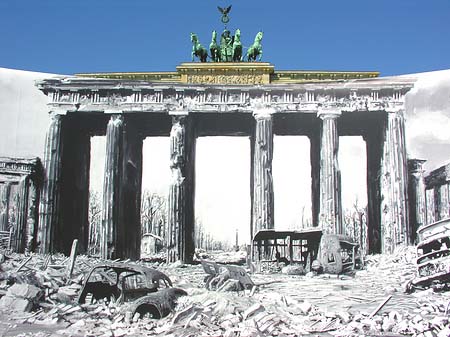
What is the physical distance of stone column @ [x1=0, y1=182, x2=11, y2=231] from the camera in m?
9.97

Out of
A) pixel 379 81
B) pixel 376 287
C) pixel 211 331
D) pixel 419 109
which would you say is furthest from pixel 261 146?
pixel 211 331

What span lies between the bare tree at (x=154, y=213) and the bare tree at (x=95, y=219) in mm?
917

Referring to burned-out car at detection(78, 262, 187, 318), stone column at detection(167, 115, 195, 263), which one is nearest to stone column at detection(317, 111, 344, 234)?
stone column at detection(167, 115, 195, 263)

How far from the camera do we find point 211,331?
8016mm

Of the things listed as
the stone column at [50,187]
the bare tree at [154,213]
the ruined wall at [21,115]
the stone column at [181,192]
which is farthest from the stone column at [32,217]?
the stone column at [181,192]

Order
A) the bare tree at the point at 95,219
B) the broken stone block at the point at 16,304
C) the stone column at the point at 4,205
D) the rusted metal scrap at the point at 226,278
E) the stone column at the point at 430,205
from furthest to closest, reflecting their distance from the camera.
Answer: the bare tree at the point at 95,219 → the stone column at the point at 4,205 → the stone column at the point at 430,205 → the rusted metal scrap at the point at 226,278 → the broken stone block at the point at 16,304

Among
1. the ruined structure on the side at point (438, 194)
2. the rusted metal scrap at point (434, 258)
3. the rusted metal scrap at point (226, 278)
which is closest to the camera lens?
the rusted metal scrap at point (434, 258)

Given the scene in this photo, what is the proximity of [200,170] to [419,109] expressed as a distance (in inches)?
173

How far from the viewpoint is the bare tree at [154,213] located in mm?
12164

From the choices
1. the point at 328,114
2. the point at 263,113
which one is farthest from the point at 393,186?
the point at 263,113

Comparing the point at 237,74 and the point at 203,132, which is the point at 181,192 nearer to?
the point at 203,132

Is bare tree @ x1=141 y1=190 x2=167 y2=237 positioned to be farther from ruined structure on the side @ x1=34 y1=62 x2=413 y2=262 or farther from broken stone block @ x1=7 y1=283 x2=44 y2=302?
broken stone block @ x1=7 y1=283 x2=44 y2=302

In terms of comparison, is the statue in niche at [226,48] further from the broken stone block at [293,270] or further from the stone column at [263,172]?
the broken stone block at [293,270]

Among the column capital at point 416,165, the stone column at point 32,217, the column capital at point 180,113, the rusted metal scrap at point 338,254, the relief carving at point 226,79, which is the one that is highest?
the relief carving at point 226,79
